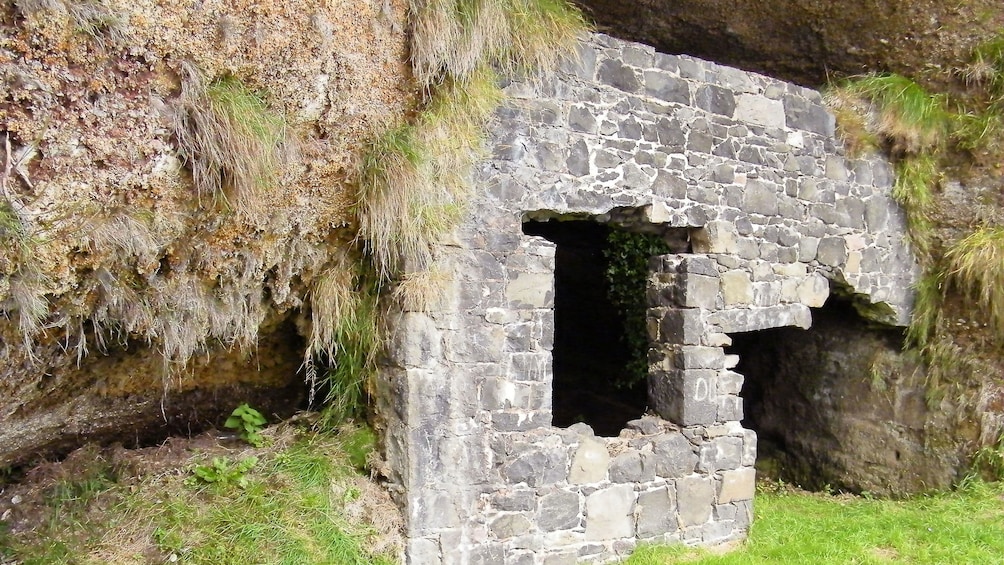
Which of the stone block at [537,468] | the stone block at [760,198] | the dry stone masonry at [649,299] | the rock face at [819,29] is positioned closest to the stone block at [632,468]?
the dry stone masonry at [649,299]

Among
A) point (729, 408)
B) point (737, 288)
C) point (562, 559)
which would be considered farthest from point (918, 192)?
point (562, 559)

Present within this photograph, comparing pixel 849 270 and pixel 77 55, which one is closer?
pixel 77 55

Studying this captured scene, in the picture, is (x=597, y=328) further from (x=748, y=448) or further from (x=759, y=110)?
(x=759, y=110)

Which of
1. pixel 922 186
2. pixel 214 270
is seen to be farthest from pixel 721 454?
pixel 214 270

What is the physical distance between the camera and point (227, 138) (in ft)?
10.5

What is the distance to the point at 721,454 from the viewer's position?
4.99 meters

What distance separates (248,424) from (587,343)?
4762mm

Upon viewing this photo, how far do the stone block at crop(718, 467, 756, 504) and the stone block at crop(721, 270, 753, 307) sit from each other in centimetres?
119

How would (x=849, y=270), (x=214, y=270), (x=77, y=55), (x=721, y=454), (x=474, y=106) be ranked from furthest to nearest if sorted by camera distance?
(x=849, y=270)
(x=721, y=454)
(x=474, y=106)
(x=214, y=270)
(x=77, y=55)

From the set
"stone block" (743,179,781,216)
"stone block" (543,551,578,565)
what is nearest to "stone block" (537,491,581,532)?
"stone block" (543,551,578,565)

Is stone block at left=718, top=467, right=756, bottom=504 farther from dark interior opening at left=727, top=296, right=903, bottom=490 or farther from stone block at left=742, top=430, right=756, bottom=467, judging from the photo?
dark interior opening at left=727, top=296, right=903, bottom=490

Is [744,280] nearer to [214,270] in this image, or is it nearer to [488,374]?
[488,374]

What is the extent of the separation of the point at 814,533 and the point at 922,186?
2.92m

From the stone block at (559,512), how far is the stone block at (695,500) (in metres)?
0.84
